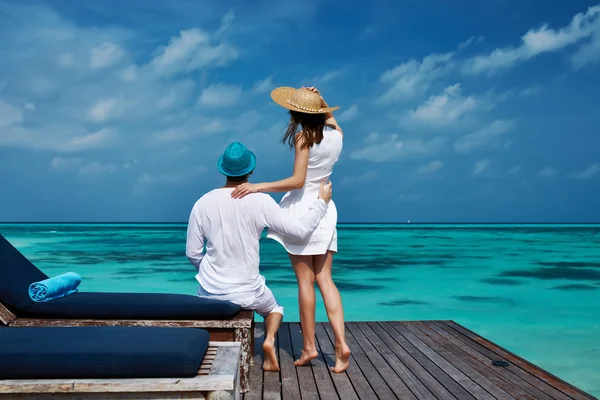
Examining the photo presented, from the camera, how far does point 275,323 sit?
3264mm

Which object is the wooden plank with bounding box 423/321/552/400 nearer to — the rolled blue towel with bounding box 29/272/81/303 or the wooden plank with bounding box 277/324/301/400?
the wooden plank with bounding box 277/324/301/400

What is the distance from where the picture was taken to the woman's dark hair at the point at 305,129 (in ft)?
10.6

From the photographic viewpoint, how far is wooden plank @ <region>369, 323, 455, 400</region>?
9.96 ft

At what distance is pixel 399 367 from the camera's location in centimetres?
353

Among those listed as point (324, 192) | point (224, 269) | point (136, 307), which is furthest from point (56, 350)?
point (324, 192)

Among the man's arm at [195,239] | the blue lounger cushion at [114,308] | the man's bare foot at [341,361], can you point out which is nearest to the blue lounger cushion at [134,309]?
the blue lounger cushion at [114,308]

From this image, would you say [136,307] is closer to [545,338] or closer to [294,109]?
[294,109]

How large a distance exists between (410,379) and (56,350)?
1.96 m

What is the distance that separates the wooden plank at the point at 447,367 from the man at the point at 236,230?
104 centimetres

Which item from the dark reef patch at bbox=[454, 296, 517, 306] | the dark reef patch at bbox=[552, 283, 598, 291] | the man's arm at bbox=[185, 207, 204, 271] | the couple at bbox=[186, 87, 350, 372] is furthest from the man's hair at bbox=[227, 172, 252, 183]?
the dark reef patch at bbox=[552, 283, 598, 291]

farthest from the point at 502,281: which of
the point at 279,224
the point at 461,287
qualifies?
the point at 279,224

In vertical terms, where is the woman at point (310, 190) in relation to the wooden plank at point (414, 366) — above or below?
above

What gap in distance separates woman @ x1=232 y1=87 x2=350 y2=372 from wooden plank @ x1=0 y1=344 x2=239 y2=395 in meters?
1.33

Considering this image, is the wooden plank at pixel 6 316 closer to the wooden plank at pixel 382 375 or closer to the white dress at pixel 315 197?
the white dress at pixel 315 197
